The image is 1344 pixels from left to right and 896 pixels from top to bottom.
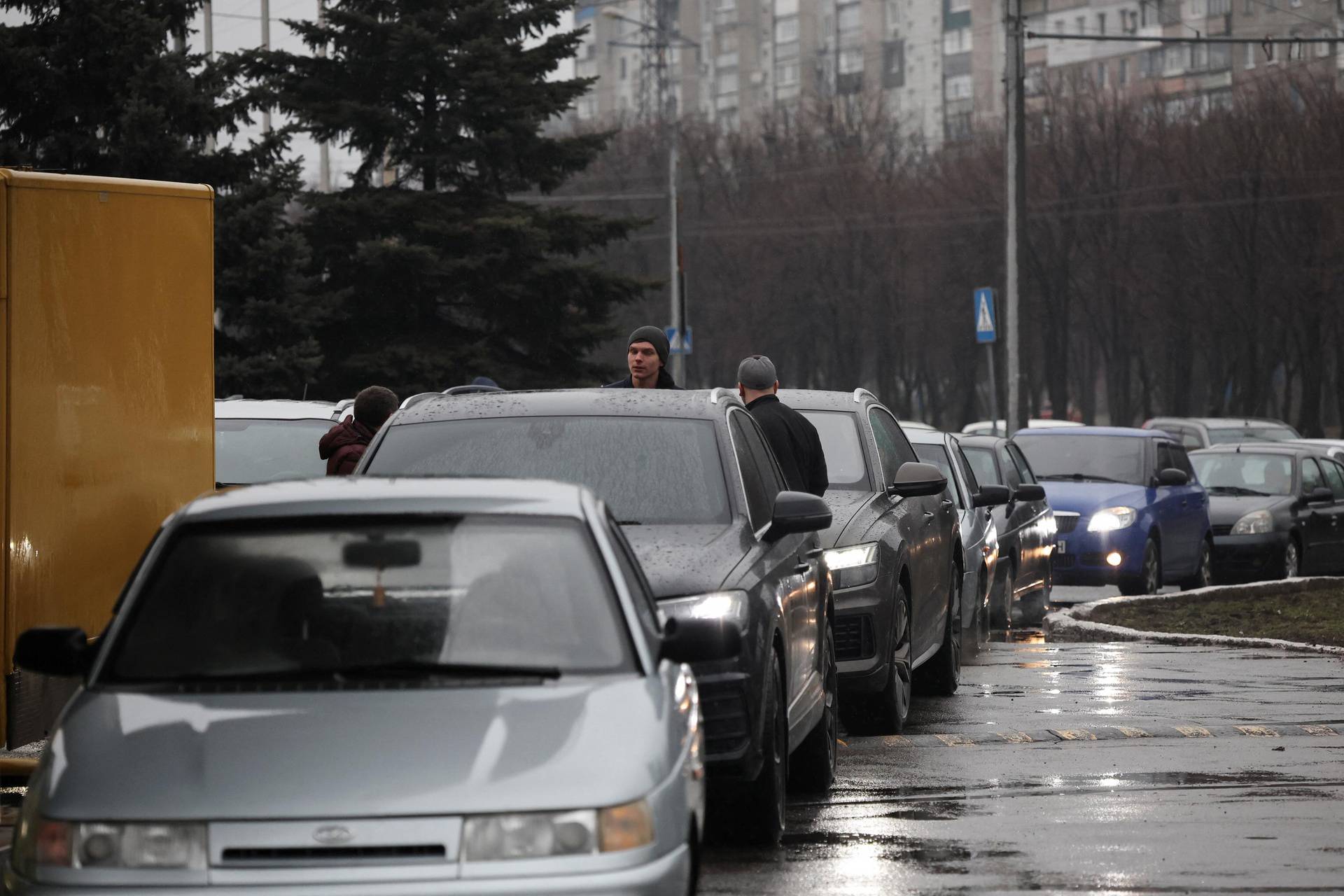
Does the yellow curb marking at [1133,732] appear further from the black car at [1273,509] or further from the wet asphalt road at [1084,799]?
the black car at [1273,509]

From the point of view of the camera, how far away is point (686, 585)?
751cm

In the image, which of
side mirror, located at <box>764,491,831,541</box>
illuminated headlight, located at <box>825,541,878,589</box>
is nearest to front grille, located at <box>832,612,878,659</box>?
illuminated headlight, located at <box>825,541,878,589</box>

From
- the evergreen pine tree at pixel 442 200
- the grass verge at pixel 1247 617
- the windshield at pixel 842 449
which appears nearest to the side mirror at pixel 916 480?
the windshield at pixel 842 449

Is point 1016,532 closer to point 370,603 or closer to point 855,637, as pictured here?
point 855,637

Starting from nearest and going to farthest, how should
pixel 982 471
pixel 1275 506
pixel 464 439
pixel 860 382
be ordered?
1. pixel 464 439
2. pixel 982 471
3. pixel 1275 506
4. pixel 860 382

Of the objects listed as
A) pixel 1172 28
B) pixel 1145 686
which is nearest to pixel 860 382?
pixel 1172 28

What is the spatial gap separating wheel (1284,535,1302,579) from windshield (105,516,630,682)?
2042 cm

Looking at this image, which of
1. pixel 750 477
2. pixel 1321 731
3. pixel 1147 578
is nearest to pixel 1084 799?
pixel 750 477

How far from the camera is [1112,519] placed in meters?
21.6

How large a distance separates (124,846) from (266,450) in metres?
9.58

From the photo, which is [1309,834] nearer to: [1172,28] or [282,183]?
[282,183]

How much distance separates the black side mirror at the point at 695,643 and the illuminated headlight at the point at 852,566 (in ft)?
15.2

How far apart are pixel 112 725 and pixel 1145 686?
9.26 m

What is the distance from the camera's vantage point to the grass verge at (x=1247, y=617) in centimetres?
1753
